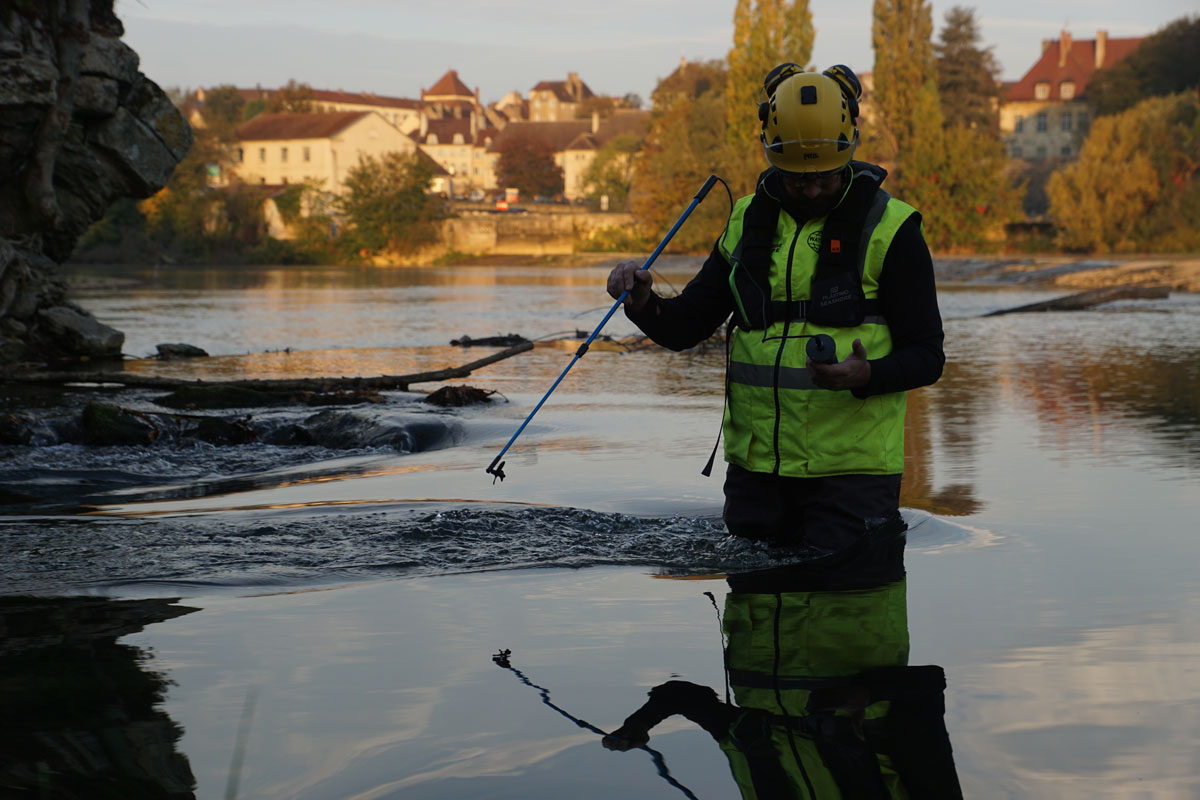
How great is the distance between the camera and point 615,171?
112625 mm

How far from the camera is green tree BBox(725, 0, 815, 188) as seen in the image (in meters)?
63.0

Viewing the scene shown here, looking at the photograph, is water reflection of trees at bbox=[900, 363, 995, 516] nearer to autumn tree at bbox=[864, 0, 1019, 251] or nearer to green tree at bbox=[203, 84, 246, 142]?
autumn tree at bbox=[864, 0, 1019, 251]

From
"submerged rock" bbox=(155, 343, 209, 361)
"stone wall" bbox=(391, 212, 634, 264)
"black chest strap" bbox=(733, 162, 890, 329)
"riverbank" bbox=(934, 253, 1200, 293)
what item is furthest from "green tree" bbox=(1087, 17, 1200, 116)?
"black chest strap" bbox=(733, 162, 890, 329)

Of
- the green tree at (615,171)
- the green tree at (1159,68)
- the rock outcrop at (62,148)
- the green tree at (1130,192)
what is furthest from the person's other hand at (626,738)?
the green tree at (615,171)

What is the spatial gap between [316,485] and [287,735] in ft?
13.5

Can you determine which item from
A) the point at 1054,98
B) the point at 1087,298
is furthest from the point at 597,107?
the point at 1087,298

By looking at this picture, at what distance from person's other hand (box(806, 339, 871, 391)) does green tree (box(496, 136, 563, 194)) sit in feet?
435

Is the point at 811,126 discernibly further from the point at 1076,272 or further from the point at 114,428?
the point at 1076,272

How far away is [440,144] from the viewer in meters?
173

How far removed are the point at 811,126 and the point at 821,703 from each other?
2032mm

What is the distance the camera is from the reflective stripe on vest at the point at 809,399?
4.46 meters

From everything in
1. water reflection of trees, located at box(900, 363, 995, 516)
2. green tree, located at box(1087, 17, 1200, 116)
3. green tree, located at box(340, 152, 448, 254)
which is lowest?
water reflection of trees, located at box(900, 363, 995, 516)

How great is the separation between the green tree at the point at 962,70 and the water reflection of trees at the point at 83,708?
85.2 meters

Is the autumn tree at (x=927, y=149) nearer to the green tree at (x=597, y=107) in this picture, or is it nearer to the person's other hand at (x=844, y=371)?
the person's other hand at (x=844, y=371)
